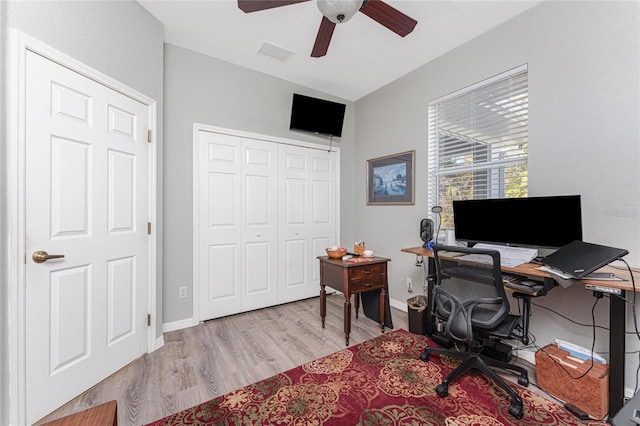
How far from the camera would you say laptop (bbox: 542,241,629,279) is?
56.7 inches

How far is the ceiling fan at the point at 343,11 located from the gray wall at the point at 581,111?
107 centimetres

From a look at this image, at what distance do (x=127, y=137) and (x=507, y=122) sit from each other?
10.6 ft

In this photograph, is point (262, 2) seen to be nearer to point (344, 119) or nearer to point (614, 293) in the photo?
point (344, 119)

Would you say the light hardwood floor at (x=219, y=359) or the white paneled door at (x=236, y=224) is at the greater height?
the white paneled door at (x=236, y=224)

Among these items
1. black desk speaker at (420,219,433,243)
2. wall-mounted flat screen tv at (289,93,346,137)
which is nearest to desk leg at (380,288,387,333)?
black desk speaker at (420,219,433,243)

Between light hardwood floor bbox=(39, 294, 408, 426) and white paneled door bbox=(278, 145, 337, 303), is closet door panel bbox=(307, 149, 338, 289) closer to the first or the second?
white paneled door bbox=(278, 145, 337, 303)

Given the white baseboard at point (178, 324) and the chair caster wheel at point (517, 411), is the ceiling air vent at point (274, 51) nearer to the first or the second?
the white baseboard at point (178, 324)

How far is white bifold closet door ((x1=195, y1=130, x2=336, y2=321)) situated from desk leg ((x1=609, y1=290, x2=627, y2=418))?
280cm

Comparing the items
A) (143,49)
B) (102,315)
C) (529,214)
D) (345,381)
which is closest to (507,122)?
(529,214)

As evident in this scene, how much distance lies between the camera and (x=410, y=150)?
316 cm

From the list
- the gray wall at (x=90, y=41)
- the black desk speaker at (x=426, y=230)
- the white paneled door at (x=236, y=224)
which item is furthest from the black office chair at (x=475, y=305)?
the gray wall at (x=90, y=41)

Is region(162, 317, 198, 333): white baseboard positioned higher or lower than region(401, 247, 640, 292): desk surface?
lower

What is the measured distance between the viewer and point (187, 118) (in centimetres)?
277

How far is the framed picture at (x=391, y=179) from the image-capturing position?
10.4ft
